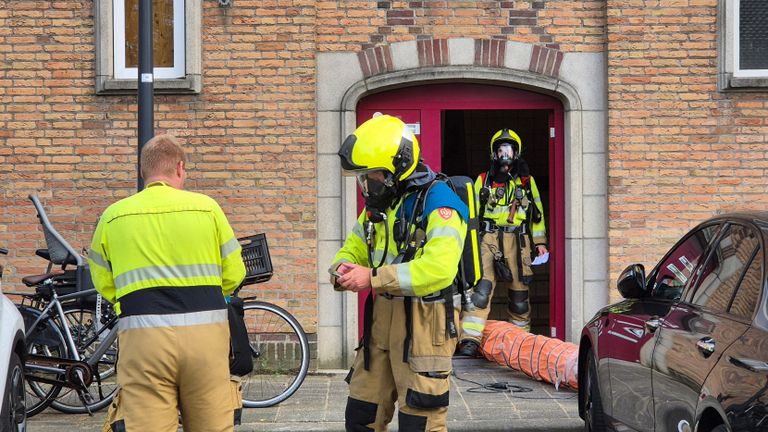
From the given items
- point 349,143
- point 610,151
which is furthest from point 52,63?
point 349,143

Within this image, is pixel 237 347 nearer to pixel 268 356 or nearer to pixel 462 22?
pixel 268 356

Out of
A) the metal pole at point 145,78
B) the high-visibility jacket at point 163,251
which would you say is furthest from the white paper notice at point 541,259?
the high-visibility jacket at point 163,251

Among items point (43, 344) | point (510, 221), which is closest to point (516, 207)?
point (510, 221)

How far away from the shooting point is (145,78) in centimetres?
787

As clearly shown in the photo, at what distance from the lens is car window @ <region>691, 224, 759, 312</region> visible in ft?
16.8

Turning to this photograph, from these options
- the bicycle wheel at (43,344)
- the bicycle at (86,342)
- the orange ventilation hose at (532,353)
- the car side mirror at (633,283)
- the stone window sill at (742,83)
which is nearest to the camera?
the car side mirror at (633,283)

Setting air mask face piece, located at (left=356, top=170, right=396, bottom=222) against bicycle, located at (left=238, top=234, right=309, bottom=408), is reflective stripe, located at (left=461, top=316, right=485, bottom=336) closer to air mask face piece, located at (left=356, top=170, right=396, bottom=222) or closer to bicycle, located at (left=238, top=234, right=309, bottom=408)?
bicycle, located at (left=238, top=234, right=309, bottom=408)

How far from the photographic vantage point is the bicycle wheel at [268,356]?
Result: 895 cm

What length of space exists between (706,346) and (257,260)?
428cm

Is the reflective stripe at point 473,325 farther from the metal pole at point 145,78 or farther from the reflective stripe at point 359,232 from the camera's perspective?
the reflective stripe at point 359,232

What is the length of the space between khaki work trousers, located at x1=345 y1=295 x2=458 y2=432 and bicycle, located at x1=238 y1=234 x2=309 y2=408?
3.26 m

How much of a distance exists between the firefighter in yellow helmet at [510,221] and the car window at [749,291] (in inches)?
237

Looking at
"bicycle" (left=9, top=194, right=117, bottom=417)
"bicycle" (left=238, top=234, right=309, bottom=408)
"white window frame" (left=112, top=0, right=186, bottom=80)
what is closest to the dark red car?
"bicycle" (left=238, top=234, right=309, bottom=408)

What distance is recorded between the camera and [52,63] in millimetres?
10398
